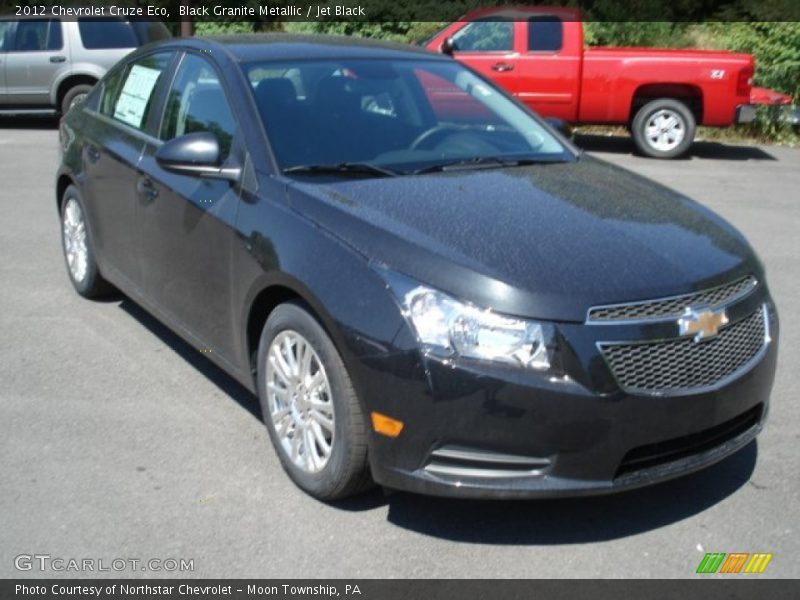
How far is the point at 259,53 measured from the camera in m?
4.87

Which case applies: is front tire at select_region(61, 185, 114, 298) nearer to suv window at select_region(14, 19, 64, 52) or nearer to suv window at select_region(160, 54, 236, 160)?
suv window at select_region(160, 54, 236, 160)

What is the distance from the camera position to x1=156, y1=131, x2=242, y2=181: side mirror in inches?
170

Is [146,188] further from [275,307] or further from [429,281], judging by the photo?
[429,281]

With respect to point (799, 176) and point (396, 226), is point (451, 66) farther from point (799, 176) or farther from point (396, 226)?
point (799, 176)

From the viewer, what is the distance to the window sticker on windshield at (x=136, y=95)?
5.41m

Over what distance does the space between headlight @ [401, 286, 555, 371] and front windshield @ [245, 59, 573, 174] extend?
1.23 meters

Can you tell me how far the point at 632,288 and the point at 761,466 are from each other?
1321 millimetres

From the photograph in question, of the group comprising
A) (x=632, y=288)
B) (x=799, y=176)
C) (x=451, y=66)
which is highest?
(x=451, y=66)

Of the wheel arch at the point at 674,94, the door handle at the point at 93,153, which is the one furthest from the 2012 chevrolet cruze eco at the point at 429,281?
the wheel arch at the point at 674,94

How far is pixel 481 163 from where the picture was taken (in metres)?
4.62

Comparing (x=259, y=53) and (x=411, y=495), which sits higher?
(x=259, y=53)

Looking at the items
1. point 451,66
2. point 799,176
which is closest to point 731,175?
point 799,176

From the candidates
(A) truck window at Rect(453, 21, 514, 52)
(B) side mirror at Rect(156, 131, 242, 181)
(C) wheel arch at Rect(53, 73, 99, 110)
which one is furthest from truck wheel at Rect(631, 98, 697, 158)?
(B) side mirror at Rect(156, 131, 242, 181)

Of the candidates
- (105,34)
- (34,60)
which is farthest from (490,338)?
(34,60)
